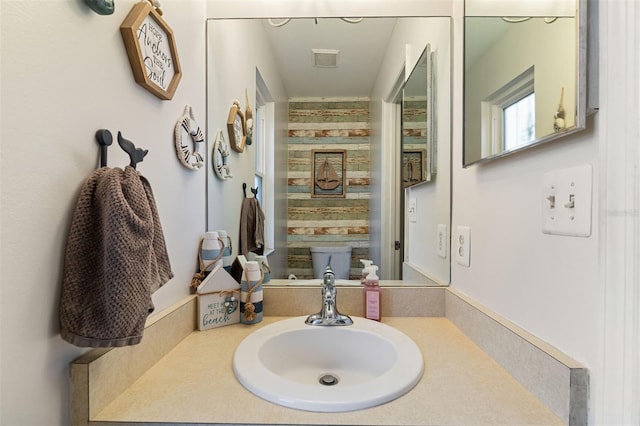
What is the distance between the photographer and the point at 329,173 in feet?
4.00

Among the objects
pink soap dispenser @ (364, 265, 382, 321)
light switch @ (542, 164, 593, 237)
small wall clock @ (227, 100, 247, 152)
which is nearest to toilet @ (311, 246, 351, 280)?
pink soap dispenser @ (364, 265, 382, 321)

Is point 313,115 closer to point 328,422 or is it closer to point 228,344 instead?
point 228,344

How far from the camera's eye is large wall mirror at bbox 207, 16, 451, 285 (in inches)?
46.4

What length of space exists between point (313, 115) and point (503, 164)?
0.71 metres

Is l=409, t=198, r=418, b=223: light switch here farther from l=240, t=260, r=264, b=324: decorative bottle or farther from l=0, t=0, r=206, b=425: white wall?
l=0, t=0, r=206, b=425: white wall

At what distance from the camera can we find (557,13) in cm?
55

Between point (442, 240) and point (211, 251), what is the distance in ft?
2.54

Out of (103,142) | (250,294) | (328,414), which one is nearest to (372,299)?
(250,294)

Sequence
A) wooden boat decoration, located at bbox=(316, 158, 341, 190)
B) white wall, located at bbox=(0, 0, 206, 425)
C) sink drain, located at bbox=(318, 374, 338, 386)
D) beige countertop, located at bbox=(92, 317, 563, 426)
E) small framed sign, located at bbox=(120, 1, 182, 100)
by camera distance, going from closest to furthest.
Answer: white wall, located at bbox=(0, 0, 206, 425)
beige countertop, located at bbox=(92, 317, 563, 426)
small framed sign, located at bbox=(120, 1, 182, 100)
sink drain, located at bbox=(318, 374, 338, 386)
wooden boat decoration, located at bbox=(316, 158, 341, 190)

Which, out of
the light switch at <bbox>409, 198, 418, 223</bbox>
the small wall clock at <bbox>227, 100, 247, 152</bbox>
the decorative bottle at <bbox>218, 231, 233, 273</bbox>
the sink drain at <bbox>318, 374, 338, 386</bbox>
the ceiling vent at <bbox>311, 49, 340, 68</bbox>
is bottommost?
the sink drain at <bbox>318, 374, 338, 386</bbox>

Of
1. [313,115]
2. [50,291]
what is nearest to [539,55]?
[313,115]

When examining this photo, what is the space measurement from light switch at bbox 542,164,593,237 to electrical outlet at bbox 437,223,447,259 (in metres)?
0.48

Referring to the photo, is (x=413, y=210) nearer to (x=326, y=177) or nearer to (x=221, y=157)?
(x=326, y=177)

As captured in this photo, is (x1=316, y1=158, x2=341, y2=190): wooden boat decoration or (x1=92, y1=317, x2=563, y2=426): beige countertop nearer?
(x1=92, y1=317, x2=563, y2=426): beige countertop
